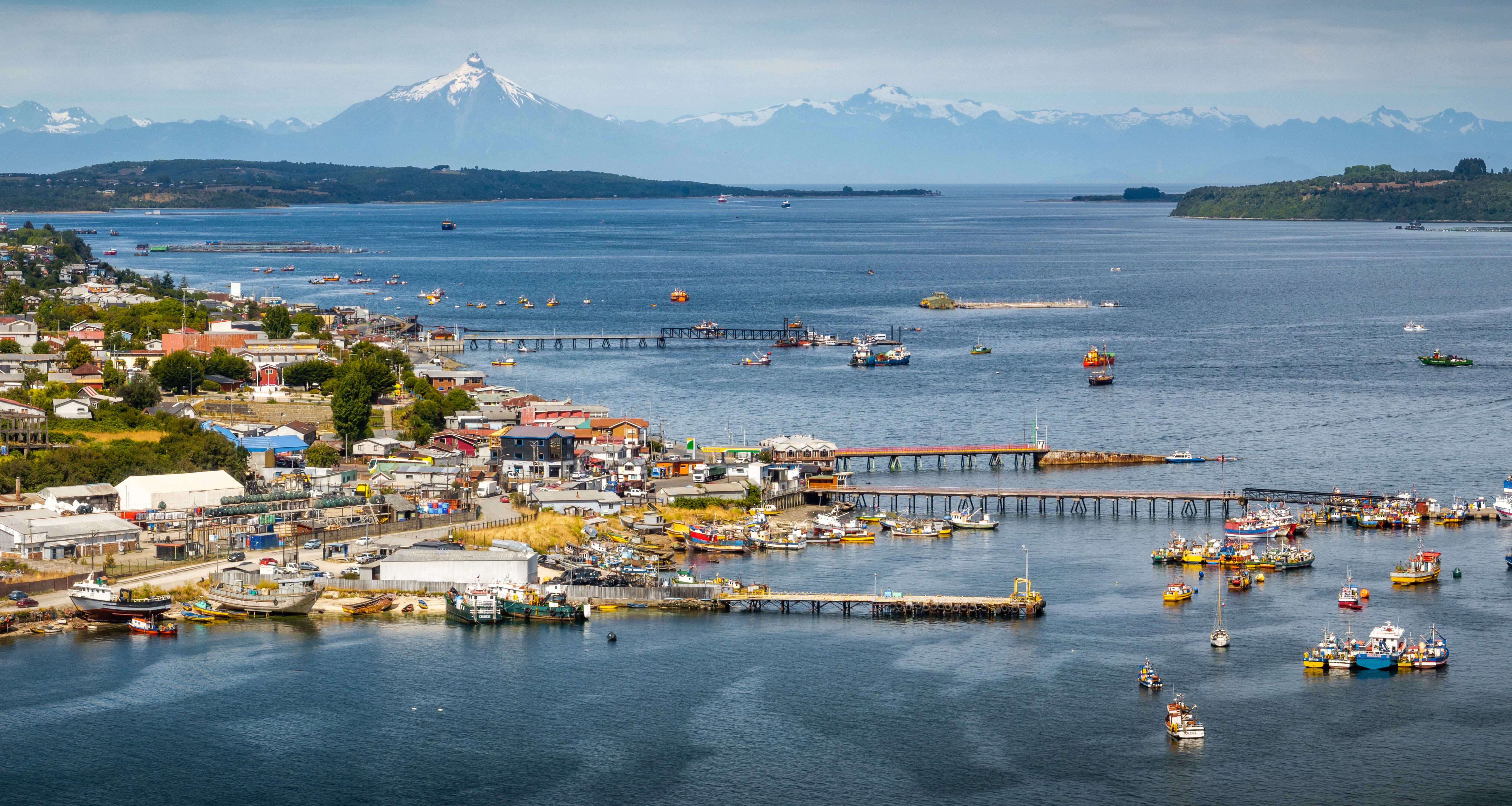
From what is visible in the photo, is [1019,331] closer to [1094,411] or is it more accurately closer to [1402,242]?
[1094,411]

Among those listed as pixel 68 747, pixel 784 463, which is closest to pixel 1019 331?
pixel 784 463

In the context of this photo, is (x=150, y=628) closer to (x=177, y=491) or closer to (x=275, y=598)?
(x=275, y=598)

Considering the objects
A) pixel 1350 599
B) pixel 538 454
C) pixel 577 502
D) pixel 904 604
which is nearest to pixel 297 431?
pixel 538 454

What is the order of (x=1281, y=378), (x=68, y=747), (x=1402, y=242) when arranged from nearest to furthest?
1. (x=68, y=747)
2. (x=1281, y=378)
3. (x=1402, y=242)

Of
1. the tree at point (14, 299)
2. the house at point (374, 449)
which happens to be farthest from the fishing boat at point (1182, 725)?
the tree at point (14, 299)

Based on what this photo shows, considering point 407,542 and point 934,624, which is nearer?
point 934,624

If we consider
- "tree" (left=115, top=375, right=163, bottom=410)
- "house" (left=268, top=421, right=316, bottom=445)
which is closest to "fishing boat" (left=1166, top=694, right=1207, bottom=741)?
"house" (left=268, top=421, right=316, bottom=445)
